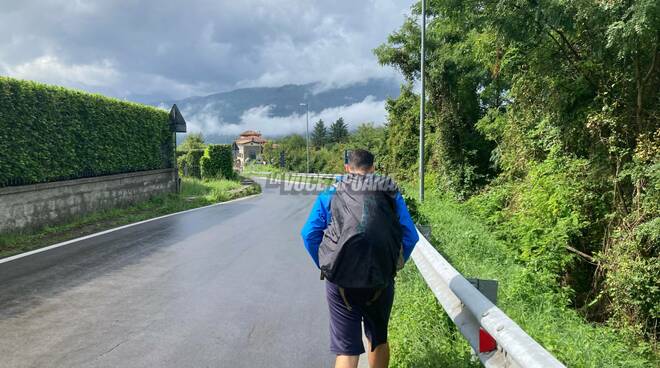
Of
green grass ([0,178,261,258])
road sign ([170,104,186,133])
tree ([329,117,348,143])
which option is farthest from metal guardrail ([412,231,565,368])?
tree ([329,117,348,143])

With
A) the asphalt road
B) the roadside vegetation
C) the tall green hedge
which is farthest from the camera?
the tall green hedge

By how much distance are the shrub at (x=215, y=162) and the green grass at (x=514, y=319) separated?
23.8 m

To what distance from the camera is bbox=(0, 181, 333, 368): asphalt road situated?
3.82 meters

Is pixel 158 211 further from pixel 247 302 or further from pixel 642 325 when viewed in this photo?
pixel 642 325

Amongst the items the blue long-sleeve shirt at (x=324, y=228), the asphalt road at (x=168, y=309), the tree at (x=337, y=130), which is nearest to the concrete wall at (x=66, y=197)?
the asphalt road at (x=168, y=309)

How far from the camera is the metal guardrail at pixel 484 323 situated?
212 centimetres

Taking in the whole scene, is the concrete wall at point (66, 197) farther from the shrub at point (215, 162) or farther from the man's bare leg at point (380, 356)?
the shrub at point (215, 162)

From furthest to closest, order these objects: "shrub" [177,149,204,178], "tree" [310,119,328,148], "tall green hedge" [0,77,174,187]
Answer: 1. "tree" [310,119,328,148]
2. "shrub" [177,149,204,178]
3. "tall green hedge" [0,77,174,187]

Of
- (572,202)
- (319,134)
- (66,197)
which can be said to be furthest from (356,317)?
(319,134)

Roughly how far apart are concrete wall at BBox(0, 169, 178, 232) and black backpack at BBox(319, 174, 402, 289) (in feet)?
29.7

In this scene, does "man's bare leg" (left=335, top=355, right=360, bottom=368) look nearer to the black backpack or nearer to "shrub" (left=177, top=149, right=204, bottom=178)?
the black backpack

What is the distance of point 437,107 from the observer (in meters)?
21.7

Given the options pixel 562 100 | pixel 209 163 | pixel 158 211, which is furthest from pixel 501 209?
pixel 209 163

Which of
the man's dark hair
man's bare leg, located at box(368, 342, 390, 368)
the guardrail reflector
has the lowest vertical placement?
man's bare leg, located at box(368, 342, 390, 368)
